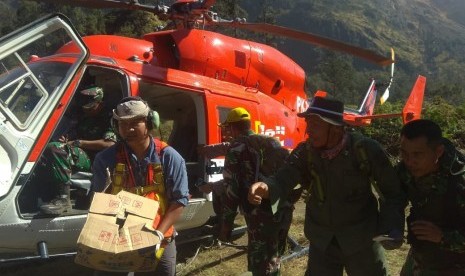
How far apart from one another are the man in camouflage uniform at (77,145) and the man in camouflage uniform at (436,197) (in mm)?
2978

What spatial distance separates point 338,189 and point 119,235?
3.95 ft

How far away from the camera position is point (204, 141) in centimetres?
543

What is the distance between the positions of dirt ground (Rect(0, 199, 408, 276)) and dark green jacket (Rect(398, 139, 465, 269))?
112 inches

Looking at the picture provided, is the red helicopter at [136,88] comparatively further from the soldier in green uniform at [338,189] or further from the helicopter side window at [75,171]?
the soldier in green uniform at [338,189]

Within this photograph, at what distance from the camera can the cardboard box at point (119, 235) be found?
250 cm

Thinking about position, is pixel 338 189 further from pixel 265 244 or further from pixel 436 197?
pixel 265 244

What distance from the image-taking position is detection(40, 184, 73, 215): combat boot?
414 cm

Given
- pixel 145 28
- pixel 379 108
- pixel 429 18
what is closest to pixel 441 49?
pixel 429 18

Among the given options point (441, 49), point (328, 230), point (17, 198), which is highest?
point (328, 230)

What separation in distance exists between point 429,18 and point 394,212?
200 metres

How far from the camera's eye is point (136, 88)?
4.93m

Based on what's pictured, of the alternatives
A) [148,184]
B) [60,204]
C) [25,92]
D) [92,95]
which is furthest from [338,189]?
[92,95]

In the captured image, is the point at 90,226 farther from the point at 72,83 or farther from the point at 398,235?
the point at 72,83

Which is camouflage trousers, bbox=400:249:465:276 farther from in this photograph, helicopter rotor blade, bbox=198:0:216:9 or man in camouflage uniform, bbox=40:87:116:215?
helicopter rotor blade, bbox=198:0:216:9
